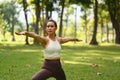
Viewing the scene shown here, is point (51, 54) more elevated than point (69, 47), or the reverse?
point (51, 54)

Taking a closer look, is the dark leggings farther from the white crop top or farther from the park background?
the park background

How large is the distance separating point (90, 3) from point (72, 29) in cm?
5831

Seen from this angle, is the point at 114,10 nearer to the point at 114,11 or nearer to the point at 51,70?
the point at 114,11

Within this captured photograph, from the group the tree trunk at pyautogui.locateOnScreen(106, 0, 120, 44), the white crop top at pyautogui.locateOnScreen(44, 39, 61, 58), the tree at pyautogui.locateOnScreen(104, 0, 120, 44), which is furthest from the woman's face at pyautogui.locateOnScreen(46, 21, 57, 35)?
the tree trunk at pyautogui.locateOnScreen(106, 0, 120, 44)

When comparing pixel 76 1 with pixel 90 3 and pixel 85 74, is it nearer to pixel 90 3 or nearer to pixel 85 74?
pixel 90 3

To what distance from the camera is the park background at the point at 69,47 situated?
48.4ft

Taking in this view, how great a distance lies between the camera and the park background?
1474 cm

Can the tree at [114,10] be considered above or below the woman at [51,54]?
above

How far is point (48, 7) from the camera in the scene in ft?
144

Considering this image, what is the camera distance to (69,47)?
36375mm

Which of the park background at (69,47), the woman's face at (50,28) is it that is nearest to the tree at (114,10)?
the park background at (69,47)

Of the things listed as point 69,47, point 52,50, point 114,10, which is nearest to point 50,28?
point 52,50

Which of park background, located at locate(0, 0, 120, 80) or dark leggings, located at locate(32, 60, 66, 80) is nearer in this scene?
dark leggings, located at locate(32, 60, 66, 80)

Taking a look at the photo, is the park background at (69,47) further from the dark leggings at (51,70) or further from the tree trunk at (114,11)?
the dark leggings at (51,70)
